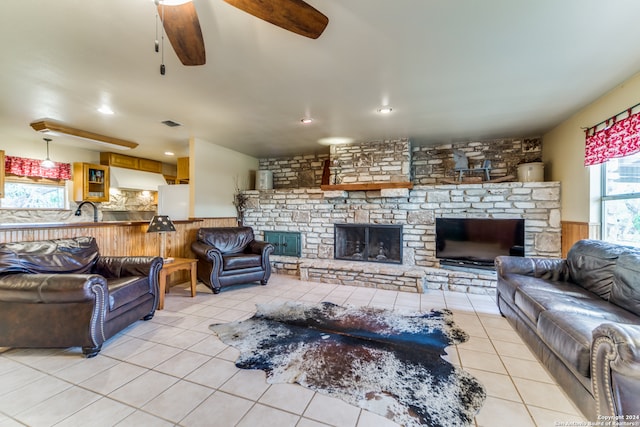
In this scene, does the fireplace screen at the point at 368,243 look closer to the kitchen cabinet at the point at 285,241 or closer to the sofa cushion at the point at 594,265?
the kitchen cabinet at the point at 285,241

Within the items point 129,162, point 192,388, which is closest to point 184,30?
point 192,388

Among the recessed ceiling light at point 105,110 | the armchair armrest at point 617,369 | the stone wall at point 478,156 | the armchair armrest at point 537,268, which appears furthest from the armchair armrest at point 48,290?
the stone wall at point 478,156

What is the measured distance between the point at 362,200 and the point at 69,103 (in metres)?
4.22

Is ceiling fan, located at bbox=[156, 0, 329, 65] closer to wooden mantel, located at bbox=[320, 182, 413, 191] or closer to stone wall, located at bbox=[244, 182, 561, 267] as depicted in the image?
wooden mantel, located at bbox=[320, 182, 413, 191]

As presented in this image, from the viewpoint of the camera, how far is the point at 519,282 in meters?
2.50

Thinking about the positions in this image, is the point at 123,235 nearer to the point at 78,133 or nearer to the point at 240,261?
the point at 240,261

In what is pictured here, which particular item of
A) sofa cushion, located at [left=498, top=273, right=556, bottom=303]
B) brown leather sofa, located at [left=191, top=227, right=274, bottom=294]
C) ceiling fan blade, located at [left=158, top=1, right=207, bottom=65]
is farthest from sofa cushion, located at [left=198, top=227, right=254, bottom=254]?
sofa cushion, located at [left=498, top=273, right=556, bottom=303]

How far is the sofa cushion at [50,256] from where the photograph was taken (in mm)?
2205

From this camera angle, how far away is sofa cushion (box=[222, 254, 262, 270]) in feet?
12.3

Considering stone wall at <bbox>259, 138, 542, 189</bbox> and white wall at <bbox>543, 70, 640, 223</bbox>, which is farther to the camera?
stone wall at <bbox>259, 138, 542, 189</bbox>

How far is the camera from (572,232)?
3371 mm

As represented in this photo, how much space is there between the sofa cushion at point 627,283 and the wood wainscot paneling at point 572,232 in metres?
1.24

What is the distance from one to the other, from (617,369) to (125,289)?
3408 mm

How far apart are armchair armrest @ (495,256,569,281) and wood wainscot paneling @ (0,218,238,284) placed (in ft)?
15.0
